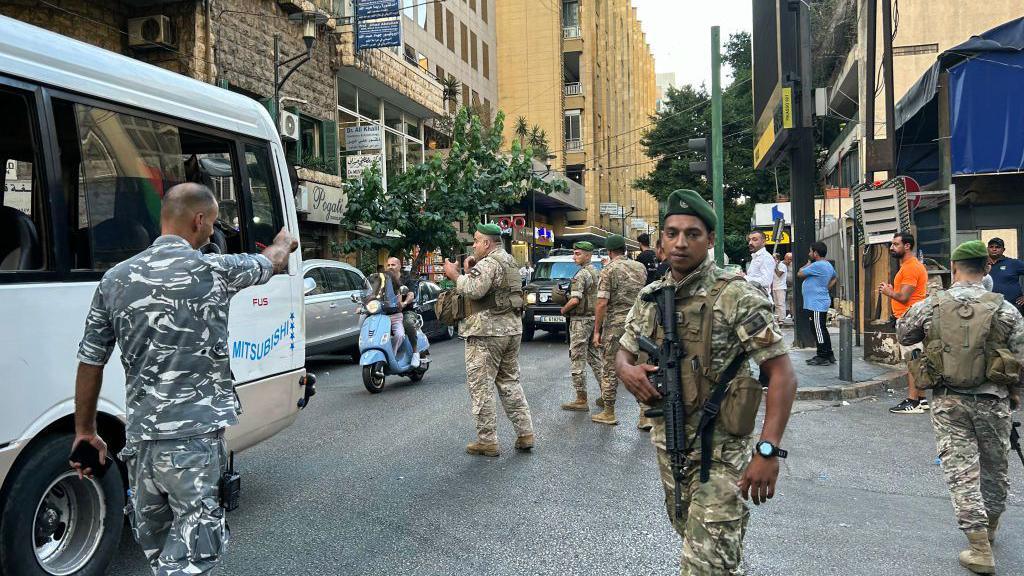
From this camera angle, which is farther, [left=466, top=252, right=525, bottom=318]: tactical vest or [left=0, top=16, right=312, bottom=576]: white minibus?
[left=466, top=252, right=525, bottom=318]: tactical vest

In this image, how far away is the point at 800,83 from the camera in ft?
40.2

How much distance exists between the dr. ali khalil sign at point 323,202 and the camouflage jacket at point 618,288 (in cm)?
1323

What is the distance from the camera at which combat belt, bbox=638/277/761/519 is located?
282 cm

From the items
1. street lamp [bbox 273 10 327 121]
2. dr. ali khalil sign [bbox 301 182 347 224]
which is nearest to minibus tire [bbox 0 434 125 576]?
street lamp [bbox 273 10 327 121]

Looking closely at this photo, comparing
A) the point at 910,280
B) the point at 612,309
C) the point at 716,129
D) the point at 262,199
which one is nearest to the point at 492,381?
the point at 612,309

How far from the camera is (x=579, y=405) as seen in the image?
858cm

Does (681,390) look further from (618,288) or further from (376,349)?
(376,349)

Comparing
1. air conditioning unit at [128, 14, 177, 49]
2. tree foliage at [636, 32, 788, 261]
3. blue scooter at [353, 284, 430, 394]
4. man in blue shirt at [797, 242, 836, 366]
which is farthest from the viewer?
tree foliage at [636, 32, 788, 261]

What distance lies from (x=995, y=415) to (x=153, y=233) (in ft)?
15.3

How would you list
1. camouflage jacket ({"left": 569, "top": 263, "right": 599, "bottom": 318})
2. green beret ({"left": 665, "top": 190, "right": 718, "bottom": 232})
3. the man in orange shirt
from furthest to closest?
camouflage jacket ({"left": 569, "top": 263, "right": 599, "bottom": 318}) < the man in orange shirt < green beret ({"left": 665, "top": 190, "right": 718, "bottom": 232})

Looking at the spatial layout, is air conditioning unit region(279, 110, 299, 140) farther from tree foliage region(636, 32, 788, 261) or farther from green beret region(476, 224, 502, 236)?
tree foliage region(636, 32, 788, 261)

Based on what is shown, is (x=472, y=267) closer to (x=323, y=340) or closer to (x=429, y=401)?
(x=429, y=401)

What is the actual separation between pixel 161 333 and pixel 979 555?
4019 millimetres

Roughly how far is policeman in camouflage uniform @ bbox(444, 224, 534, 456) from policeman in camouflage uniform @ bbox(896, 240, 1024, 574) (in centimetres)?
316
